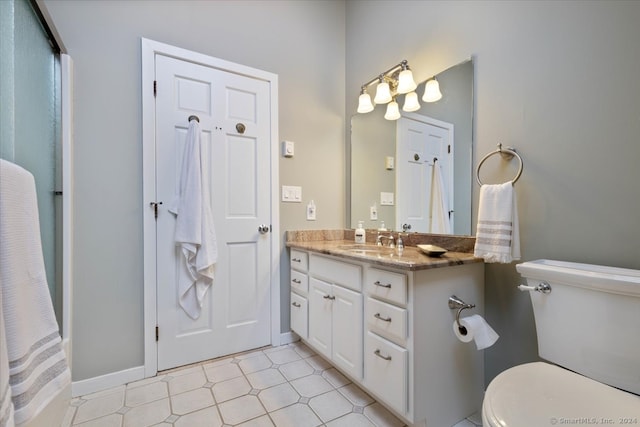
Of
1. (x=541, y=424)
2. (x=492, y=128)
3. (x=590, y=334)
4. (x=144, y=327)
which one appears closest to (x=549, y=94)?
(x=492, y=128)

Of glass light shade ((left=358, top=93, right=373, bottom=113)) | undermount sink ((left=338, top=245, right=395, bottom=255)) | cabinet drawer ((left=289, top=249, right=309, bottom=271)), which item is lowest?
cabinet drawer ((left=289, top=249, right=309, bottom=271))

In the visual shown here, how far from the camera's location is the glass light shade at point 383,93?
1970mm

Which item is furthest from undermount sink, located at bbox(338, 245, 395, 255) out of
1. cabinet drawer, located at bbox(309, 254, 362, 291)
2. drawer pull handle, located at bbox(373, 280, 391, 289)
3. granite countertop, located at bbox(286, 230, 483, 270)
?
drawer pull handle, located at bbox(373, 280, 391, 289)

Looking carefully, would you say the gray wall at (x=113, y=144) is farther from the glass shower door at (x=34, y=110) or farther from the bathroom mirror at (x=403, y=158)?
the bathroom mirror at (x=403, y=158)

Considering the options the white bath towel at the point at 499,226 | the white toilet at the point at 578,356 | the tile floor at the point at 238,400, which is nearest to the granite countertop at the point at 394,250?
the white bath towel at the point at 499,226

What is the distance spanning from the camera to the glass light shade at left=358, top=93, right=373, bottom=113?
2148 millimetres

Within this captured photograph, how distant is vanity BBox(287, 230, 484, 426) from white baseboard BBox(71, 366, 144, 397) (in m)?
1.17

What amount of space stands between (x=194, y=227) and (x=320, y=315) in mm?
969

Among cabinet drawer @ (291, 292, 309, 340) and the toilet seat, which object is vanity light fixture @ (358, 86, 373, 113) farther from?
the toilet seat

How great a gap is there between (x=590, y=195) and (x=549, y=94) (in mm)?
475

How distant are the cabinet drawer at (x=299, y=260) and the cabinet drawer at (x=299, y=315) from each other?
0.22 m

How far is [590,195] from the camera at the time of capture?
43.8 inches

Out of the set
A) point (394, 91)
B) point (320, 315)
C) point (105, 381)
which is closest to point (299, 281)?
point (320, 315)

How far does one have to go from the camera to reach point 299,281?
204 cm
